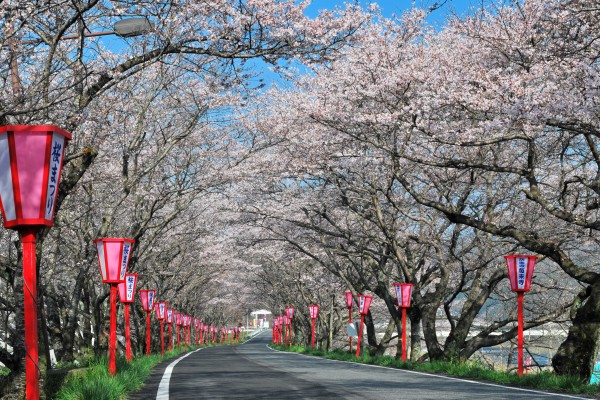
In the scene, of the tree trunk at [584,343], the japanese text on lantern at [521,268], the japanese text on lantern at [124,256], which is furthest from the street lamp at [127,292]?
the tree trunk at [584,343]

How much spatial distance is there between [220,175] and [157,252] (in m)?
9.91

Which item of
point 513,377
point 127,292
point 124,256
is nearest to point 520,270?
point 513,377

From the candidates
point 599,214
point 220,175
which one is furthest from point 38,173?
point 599,214

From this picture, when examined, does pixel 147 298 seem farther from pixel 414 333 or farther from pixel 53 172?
pixel 53 172

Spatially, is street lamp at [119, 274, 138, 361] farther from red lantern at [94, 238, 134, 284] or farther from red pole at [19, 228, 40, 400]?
red pole at [19, 228, 40, 400]

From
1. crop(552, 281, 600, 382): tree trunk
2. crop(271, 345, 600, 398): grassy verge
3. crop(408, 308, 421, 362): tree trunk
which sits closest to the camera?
crop(271, 345, 600, 398): grassy verge

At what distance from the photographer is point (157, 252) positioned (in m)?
29.5

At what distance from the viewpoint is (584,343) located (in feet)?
42.0

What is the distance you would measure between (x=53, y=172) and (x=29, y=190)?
A: 0.78ft

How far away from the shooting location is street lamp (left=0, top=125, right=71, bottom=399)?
4.99 m

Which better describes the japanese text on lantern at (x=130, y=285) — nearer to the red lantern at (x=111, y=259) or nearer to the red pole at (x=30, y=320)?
the red lantern at (x=111, y=259)

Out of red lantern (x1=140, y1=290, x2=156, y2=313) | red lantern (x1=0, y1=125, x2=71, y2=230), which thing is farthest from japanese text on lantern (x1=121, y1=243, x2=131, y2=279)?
red lantern (x1=140, y1=290, x2=156, y2=313)

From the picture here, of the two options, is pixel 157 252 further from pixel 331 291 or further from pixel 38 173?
pixel 38 173

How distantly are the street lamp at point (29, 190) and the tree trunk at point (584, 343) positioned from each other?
10.3 metres
